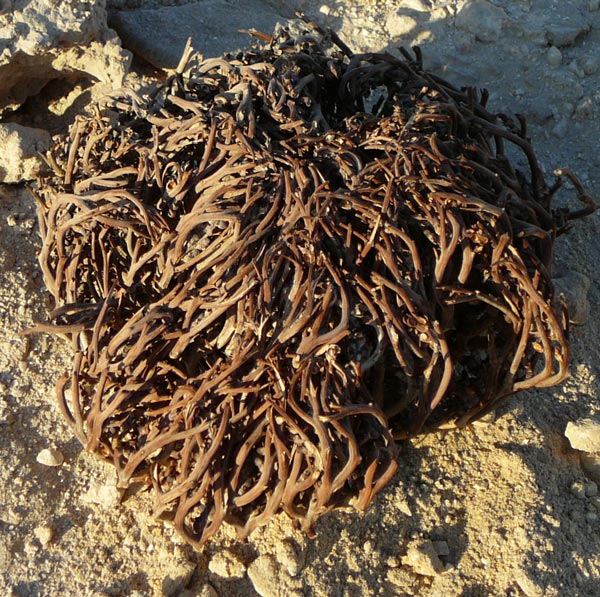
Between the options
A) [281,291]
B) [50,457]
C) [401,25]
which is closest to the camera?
[281,291]

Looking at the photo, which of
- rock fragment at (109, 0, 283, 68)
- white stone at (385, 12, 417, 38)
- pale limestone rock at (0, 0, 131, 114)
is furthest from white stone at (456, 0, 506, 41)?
pale limestone rock at (0, 0, 131, 114)

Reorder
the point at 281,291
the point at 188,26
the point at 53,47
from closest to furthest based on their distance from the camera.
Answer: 1. the point at 281,291
2. the point at 53,47
3. the point at 188,26

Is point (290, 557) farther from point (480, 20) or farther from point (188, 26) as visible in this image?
point (480, 20)

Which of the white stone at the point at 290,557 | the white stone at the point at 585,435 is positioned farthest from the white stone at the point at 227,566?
the white stone at the point at 585,435

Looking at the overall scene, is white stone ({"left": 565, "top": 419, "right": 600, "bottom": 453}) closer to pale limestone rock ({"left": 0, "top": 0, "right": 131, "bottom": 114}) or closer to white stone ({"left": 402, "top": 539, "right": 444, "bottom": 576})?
white stone ({"left": 402, "top": 539, "right": 444, "bottom": 576})

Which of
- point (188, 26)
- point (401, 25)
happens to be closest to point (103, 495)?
point (188, 26)

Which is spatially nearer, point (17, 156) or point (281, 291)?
point (281, 291)

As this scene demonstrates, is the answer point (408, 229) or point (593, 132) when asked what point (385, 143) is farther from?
point (593, 132)

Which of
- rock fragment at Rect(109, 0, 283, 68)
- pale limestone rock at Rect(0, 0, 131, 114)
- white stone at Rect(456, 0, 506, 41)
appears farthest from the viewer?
white stone at Rect(456, 0, 506, 41)

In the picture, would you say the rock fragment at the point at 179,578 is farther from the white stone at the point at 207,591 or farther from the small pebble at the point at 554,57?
the small pebble at the point at 554,57
